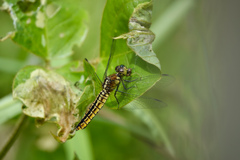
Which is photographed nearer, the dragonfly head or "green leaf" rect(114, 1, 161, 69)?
"green leaf" rect(114, 1, 161, 69)

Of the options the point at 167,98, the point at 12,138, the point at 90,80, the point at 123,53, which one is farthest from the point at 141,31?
the point at 167,98

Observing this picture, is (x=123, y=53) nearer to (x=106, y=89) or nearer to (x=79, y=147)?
(x=106, y=89)

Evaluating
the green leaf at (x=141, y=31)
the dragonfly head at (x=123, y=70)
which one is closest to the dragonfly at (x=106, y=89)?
the dragonfly head at (x=123, y=70)

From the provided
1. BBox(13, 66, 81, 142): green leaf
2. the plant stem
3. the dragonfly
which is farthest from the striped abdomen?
the plant stem

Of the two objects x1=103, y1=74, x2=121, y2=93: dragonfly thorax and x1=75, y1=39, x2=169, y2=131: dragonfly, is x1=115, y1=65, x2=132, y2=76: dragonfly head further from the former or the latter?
x1=103, y1=74, x2=121, y2=93: dragonfly thorax

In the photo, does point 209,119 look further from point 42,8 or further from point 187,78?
point 42,8

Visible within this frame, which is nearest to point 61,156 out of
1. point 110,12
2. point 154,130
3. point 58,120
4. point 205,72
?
point 154,130
